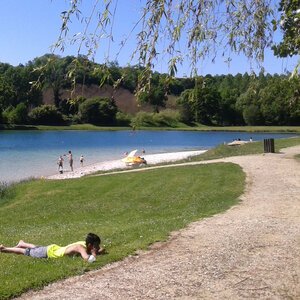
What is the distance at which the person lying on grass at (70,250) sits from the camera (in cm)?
964

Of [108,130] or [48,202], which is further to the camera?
[108,130]

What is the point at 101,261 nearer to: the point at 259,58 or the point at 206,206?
the point at 259,58

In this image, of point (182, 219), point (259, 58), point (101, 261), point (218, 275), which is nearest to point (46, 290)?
point (101, 261)

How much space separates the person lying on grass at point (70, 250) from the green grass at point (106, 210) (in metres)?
0.19

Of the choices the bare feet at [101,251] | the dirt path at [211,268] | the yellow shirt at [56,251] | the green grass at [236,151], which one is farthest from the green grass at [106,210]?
the green grass at [236,151]

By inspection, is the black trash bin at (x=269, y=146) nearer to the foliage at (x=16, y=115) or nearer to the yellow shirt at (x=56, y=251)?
the yellow shirt at (x=56, y=251)

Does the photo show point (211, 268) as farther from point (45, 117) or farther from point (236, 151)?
point (45, 117)

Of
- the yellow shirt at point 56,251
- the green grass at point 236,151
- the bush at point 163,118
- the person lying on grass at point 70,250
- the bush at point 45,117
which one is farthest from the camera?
the bush at point 45,117

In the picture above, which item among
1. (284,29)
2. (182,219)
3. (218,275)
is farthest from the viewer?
(182,219)

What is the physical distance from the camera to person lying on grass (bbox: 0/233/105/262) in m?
9.64

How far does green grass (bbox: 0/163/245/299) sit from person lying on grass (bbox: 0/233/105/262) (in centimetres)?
19

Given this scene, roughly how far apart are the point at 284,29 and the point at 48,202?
17086mm

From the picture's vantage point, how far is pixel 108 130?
13562cm

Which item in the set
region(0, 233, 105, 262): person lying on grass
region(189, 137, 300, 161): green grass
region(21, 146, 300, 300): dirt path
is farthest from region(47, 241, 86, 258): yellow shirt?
region(189, 137, 300, 161): green grass
